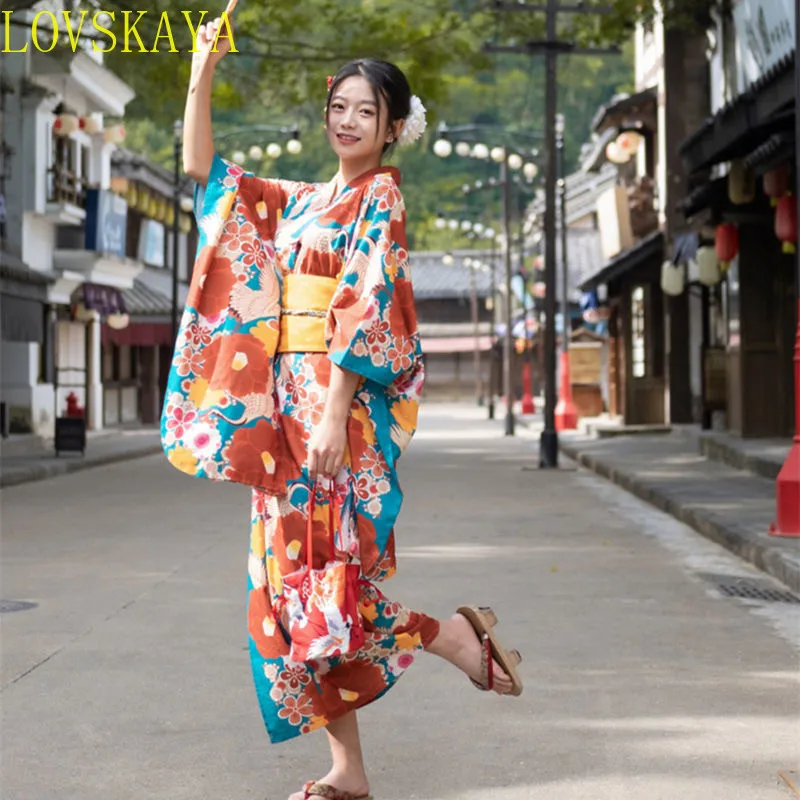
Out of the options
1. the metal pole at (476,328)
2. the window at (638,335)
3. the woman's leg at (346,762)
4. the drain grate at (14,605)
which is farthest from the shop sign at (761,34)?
the metal pole at (476,328)

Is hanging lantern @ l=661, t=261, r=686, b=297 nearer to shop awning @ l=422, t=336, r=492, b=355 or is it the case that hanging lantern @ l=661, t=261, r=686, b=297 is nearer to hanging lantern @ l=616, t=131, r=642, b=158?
hanging lantern @ l=616, t=131, r=642, b=158

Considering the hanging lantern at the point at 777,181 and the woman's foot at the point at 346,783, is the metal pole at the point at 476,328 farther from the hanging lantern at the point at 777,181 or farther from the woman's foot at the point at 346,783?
the woman's foot at the point at 346,783

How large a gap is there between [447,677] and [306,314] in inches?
115

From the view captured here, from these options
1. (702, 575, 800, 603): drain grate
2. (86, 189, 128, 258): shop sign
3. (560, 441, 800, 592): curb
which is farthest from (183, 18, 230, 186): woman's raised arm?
(86, 189, 128, 258): shop sign

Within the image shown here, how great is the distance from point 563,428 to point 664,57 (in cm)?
890

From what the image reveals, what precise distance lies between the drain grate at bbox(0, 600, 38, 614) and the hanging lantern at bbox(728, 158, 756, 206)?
46.0 ft

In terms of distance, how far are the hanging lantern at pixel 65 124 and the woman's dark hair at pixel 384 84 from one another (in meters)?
30.1

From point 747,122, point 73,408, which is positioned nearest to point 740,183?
point 747,122

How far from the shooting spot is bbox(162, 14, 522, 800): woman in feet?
16.0

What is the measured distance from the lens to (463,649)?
5.26 m

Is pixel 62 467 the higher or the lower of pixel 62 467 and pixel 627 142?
the lower

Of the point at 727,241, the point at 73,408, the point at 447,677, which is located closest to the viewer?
the point at 447,677

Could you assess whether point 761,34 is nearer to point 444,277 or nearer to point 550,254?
point 550,254

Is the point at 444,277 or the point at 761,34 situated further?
the point at 444,277
